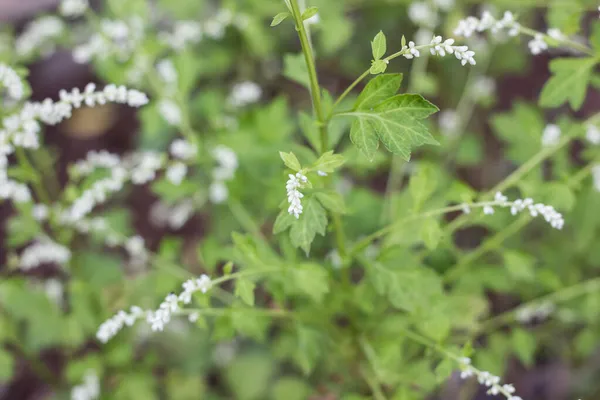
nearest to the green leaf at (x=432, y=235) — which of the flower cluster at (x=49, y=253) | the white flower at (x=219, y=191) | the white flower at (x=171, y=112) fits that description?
the white flower at (x=219, y=191)

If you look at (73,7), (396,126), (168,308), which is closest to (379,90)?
(396,126)

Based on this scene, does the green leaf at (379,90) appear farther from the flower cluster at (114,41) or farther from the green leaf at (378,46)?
the flower cluster at (114,41)

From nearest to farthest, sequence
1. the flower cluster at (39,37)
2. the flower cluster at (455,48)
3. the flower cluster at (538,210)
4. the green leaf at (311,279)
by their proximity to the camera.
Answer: the flower cluster at (455,48), the flower cluster at (538,210), the green leaf at (311,279), the flower cluster at (39,37)

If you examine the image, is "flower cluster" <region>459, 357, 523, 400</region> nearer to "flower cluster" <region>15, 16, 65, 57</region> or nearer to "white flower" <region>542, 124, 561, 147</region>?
"white flower" <region>542, 124, 561, 147</region>

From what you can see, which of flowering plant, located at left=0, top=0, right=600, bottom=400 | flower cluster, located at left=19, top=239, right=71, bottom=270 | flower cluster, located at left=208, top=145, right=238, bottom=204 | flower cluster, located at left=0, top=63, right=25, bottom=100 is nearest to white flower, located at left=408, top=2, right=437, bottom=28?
flowering plant, located at left=0, top=0, right=600, bottom=400

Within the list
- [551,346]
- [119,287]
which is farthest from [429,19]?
[119,287]

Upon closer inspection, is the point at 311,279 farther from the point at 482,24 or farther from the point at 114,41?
the point at 114,41
